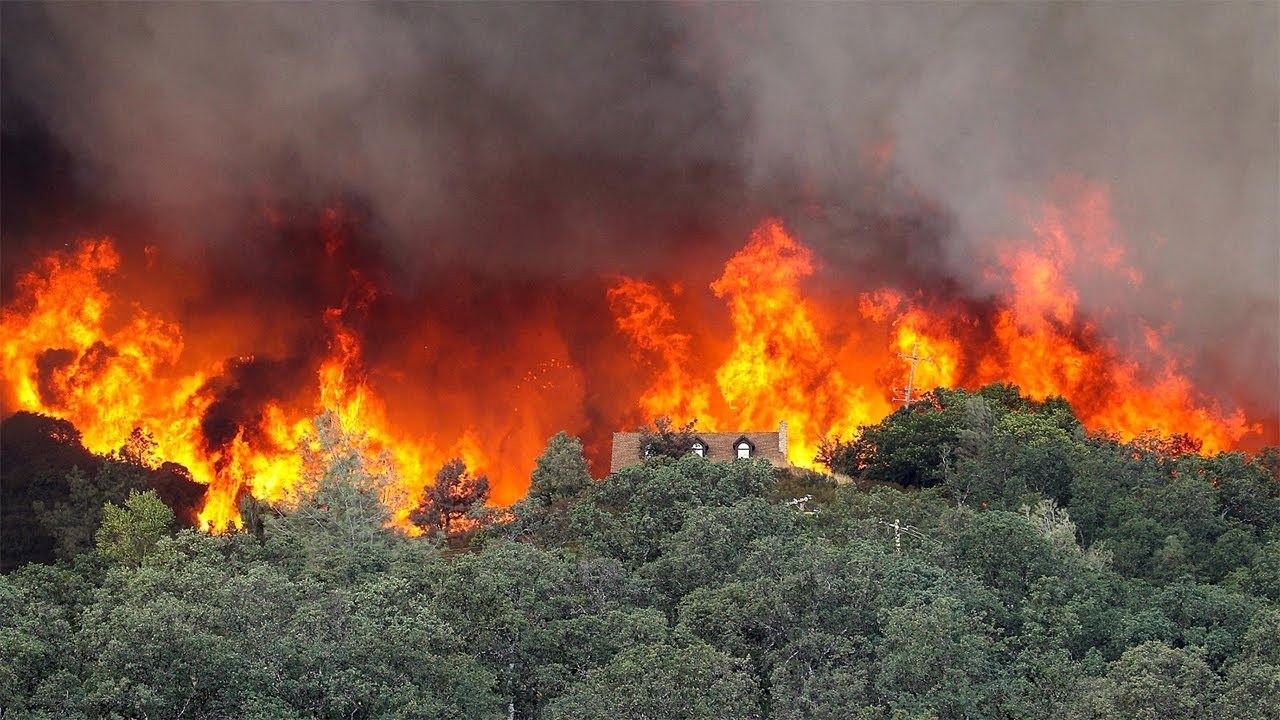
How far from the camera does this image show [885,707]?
2271 inches

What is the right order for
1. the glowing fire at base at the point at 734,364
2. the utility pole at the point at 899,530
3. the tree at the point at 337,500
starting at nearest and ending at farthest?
the utility pole at the point at 899,530
the tree at the point at 337,500
the glowing fire at base at the point at 734,364

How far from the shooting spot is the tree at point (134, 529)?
81250mm

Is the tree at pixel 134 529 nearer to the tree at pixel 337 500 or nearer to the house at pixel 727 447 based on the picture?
the tree at pixel 337 500

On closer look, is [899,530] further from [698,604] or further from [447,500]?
[447,500]

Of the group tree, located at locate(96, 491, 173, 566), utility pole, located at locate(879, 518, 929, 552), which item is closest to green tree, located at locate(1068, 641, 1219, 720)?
utility pole, located at locate(879, 518, 929, 552)

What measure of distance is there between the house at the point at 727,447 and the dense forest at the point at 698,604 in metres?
13.2

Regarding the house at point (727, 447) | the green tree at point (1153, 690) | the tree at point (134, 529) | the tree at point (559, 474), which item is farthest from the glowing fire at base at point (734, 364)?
the green tree at point (1153, 690)

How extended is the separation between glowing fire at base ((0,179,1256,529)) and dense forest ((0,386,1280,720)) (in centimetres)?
3372

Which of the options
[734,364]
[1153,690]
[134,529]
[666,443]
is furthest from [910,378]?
[1153,690]

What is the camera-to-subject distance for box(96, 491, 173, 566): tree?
81250 millimetres

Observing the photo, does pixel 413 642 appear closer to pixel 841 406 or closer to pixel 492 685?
pixel 492 685

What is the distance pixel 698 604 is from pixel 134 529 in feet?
119

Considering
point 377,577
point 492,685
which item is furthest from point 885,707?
point 377,577

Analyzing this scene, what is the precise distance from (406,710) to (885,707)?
1684 centimetres
